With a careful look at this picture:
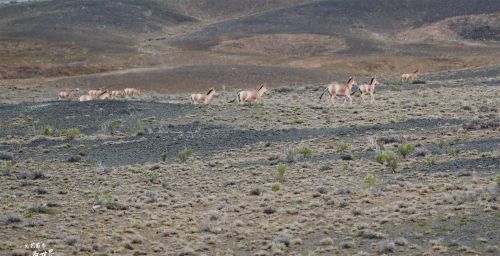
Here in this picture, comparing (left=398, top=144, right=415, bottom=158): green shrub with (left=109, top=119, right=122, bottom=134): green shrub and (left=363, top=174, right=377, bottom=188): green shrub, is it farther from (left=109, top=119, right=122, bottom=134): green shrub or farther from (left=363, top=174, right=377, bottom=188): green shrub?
(left=109, top=119, right=122, bottom=134): green shrub

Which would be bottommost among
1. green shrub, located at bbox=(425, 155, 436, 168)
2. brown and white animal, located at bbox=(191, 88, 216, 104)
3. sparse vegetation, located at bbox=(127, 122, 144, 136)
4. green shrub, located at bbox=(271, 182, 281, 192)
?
green shrub, located at bbox=(271, 182, 281, 192)

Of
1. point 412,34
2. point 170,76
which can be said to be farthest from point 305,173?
point 412,34

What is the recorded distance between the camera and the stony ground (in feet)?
46.3

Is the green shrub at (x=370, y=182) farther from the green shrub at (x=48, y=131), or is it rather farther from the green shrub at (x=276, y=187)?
the green shrub at (x=48, y=131)

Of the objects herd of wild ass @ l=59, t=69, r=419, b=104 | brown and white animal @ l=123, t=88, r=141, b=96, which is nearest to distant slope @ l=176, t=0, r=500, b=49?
brown and white animal @ l=123, t=88, r=141, b=96

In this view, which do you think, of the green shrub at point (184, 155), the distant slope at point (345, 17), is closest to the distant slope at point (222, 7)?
the distant slope at point (345, 17)

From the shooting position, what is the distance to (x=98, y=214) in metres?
16.5

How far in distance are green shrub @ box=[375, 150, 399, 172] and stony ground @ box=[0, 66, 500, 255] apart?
152 millimetres

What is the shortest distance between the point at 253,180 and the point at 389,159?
404 centimetres

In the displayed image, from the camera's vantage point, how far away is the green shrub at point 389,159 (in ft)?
66.0

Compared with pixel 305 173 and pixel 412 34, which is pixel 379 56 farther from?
pixel 305 173

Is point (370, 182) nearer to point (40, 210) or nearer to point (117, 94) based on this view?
point (40, 210)

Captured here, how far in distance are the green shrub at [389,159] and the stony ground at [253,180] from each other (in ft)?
0.50

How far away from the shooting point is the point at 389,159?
20281mm
